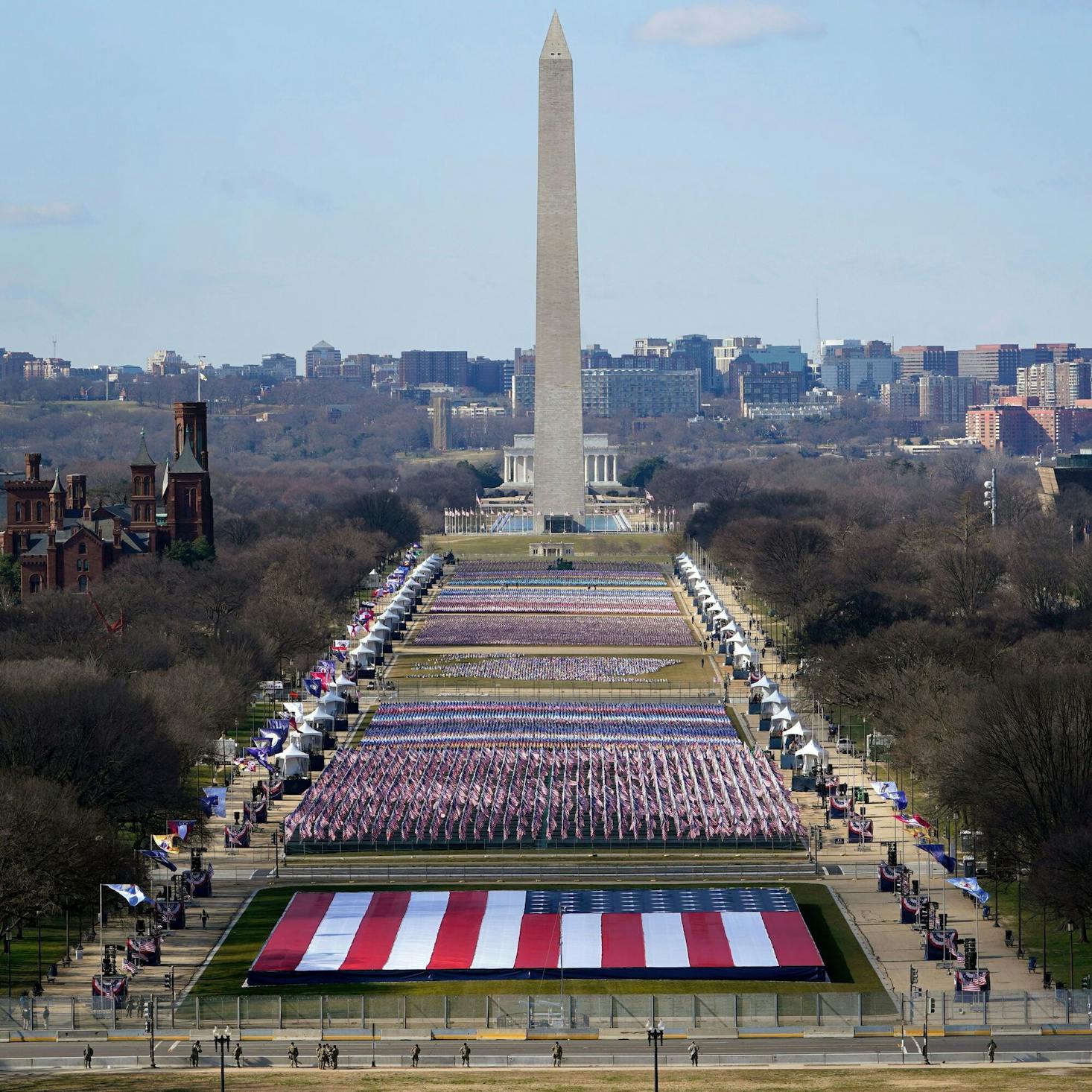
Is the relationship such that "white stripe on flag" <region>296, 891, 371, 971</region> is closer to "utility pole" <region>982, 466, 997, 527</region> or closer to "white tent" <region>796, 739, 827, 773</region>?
"white tent" <region>796, 739, 827, 773</region>

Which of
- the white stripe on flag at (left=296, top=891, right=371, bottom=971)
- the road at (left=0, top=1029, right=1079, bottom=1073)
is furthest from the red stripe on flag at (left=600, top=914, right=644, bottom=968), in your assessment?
the white stripe on flag at (left=296, top=891, right=371, bottom=971)

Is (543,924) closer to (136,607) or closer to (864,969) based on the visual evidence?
(864,969)

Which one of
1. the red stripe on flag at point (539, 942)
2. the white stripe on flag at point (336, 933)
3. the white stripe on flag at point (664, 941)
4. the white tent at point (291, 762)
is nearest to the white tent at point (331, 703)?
A: the white tent at point (291, 762)

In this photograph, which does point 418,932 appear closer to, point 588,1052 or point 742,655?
point 588,1052

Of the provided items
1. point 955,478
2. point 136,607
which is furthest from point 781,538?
point 955,478

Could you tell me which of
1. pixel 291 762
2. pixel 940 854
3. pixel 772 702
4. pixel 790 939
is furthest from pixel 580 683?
pixel 790 939
